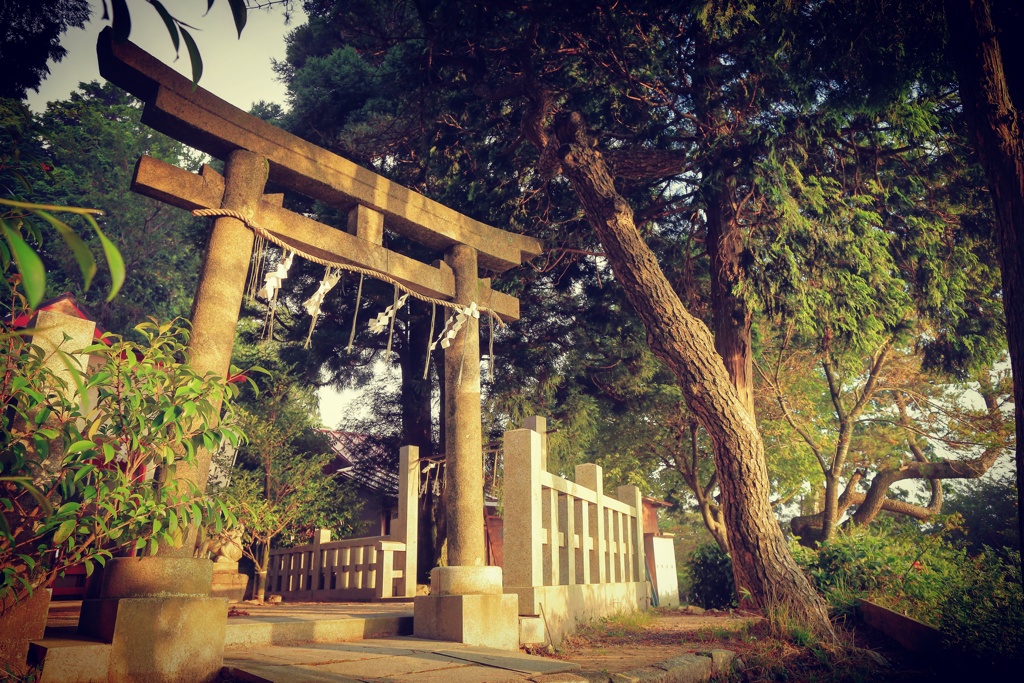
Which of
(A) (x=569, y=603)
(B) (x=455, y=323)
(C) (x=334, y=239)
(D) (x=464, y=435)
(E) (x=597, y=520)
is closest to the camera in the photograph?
(C) (x=334, y=239)

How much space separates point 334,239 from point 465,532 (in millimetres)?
2631

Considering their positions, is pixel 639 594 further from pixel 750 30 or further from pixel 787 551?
pixel 750 30

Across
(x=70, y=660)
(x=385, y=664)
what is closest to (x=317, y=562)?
(x=385, y=664)

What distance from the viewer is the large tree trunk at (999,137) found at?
14.9ft

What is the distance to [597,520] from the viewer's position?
7461 millimetres

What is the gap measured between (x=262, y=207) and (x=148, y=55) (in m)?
1.19

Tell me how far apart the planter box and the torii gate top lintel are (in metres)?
3.00

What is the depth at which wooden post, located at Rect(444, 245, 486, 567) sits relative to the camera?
5.43 m

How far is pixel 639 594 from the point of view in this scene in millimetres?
8961

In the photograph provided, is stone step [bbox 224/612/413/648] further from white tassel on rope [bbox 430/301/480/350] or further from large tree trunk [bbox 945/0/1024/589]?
large tree trunk [bbox 945/0/1024/589]

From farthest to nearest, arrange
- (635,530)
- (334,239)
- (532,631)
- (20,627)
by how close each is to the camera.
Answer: (635,530)
(532,631)
(334,239)
(20,627)

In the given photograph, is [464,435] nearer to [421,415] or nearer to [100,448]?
[100,448]

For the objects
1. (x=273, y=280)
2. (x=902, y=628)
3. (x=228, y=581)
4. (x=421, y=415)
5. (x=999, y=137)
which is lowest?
(x=902, y=628)

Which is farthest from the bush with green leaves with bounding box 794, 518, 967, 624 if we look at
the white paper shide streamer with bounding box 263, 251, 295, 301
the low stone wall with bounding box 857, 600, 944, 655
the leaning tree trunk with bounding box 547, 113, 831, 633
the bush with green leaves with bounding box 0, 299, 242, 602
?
the bush with green leaves with bounding box 0, 299, 242, 602
